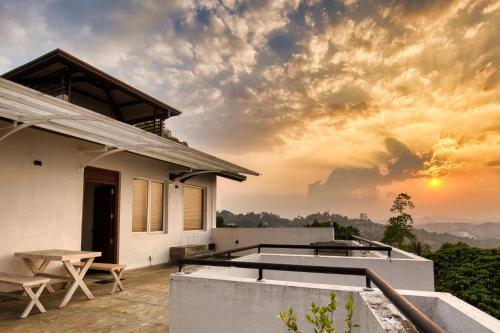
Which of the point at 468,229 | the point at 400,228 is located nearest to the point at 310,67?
the point at 400,228

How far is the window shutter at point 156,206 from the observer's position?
29.7 feet

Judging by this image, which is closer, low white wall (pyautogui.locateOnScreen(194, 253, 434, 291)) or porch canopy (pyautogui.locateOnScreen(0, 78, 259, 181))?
porch canopy (pyautogui.locateOnScreen(0, 78, 259, 181))

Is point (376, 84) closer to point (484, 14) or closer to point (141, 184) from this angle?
point (484, 14)

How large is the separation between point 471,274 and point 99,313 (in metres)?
8.47

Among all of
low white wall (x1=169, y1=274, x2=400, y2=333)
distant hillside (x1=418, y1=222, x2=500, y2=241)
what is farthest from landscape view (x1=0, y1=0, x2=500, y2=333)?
distant hillside (x1=418, y1=222, x2=500, y2=241)

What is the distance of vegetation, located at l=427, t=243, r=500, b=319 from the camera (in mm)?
6863

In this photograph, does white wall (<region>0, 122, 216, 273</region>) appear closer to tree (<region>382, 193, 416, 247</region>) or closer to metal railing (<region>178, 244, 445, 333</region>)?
metal railing (<region>178, 244, 445, 333</region>)

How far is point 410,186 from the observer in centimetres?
2045

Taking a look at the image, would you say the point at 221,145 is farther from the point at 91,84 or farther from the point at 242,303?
the point at 242,303

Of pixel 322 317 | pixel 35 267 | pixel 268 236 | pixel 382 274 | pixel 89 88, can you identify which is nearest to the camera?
pixel 322 317

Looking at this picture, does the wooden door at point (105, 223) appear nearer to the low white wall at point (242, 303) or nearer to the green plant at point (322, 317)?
the low white wall at point (242, 303)

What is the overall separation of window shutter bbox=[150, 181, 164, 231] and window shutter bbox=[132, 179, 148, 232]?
27 cm

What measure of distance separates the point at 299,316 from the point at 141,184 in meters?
7.04

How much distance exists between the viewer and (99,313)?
178 inches
